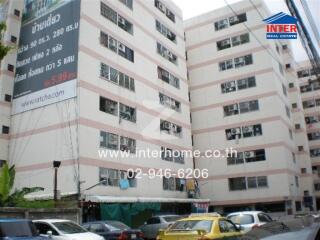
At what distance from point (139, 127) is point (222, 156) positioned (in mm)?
11541

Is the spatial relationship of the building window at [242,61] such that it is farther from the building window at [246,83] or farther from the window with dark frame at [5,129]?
the window with dark frame at [5,129]

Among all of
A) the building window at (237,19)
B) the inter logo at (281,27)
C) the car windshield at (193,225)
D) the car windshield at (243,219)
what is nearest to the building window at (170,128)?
the building window at (237,19)

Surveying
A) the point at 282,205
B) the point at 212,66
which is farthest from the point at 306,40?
the point at 212,66

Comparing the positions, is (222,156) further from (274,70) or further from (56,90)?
(56,90)

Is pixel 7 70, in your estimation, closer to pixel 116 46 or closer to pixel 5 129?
pixel 5 129

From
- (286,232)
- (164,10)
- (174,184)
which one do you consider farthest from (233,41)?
(286,232)

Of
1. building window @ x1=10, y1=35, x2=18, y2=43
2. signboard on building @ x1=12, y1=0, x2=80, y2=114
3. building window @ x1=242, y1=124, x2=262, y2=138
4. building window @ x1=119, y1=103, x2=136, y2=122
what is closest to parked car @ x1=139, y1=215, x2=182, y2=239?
building window @ x1=119, y1=103, x2=136, y2=122

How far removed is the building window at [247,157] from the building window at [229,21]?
1361 centimetres

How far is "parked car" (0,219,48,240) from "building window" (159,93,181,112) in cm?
2440

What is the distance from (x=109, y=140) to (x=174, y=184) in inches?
350

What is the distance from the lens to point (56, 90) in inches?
1083

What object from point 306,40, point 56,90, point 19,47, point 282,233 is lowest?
point 282,233

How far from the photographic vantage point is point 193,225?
12.5 m

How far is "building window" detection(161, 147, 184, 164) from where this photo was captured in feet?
111
